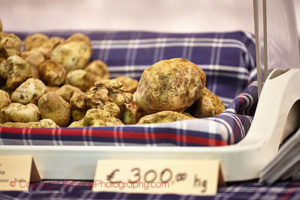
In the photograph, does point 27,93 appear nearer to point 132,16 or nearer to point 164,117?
point 164,117

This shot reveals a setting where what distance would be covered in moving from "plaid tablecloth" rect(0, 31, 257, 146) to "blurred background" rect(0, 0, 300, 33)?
175 millimetres

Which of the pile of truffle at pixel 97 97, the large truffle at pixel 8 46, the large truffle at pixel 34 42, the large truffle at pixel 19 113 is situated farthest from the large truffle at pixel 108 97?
the large truffle at pixel 34 42

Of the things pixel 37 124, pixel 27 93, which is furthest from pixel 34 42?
pixel 37 124

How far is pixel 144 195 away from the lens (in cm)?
76

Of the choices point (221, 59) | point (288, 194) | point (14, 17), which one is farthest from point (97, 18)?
point (288, 194)

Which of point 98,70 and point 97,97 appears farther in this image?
point 98,70

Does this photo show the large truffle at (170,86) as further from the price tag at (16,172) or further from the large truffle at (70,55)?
the large truffle at (70,55)

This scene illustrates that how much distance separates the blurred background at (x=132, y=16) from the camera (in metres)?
1.76

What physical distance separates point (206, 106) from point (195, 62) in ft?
1.47

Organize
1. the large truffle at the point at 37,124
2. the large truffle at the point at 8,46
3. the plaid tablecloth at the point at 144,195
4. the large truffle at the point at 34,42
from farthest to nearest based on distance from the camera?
1. the large truffle at the point at 34,42
2. the large truffle at the point at 8,46
3. the large truffle at the point at 37,124
4. the plaid tablecloth at the point at 144,195

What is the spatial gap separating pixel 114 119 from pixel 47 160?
0.51 feet

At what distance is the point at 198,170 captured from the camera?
745 mm

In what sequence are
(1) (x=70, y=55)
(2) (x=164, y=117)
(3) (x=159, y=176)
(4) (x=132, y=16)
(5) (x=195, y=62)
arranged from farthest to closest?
1. (4) (x=132, y=16)
2. (5) (x=195, y=62)
3. (1) (x=70, y=55)
4. (2) (x=164, y=117)
5. (3) (x=159, y=176)

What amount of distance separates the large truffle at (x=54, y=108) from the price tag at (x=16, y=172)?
0.14m
